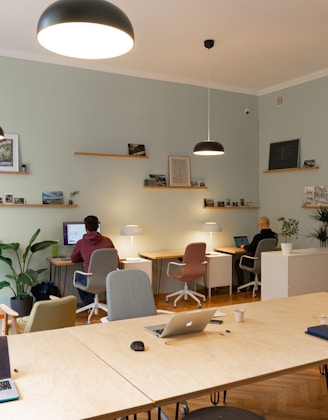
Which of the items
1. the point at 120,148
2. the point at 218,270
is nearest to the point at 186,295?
the point at 218,270

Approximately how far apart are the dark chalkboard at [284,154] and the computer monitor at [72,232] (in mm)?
3445

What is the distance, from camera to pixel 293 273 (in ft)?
18.1

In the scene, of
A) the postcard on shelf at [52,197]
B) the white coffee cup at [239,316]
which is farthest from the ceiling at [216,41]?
the white coffee cup at [239,316]

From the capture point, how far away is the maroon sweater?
220 inches

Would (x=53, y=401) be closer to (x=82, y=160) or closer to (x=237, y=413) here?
(x=237, y=413)

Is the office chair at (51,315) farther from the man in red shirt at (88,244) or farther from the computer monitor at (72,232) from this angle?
the computer monitor at (72,232)

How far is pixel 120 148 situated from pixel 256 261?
2.67m

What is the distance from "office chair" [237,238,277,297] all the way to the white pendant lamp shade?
5.12m

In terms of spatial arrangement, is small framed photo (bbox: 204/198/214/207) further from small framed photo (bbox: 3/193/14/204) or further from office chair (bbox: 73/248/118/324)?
small framed photo (bbox: 3/193/14/204)

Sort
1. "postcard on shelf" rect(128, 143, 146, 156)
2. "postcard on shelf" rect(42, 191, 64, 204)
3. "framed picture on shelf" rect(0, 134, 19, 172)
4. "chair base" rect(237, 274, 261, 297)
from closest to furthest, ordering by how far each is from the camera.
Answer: "framed picture on shelf" rect(0, 134, 19, 172)
"postcard on shelf" rect(42, 191, 64, 204)
"postcard on shelf" rect(128, 143, 146, 156)
"chair base" rect(237, 274, 261, 297)

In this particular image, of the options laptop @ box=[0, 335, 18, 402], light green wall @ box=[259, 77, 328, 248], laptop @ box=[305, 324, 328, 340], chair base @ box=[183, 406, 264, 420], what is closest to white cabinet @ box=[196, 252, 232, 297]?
light green wall @ box=[259, 77, 328, 248]

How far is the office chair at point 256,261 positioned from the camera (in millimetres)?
6777

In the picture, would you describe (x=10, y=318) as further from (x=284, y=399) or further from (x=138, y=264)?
(x=138, y=264)

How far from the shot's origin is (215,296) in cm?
699
